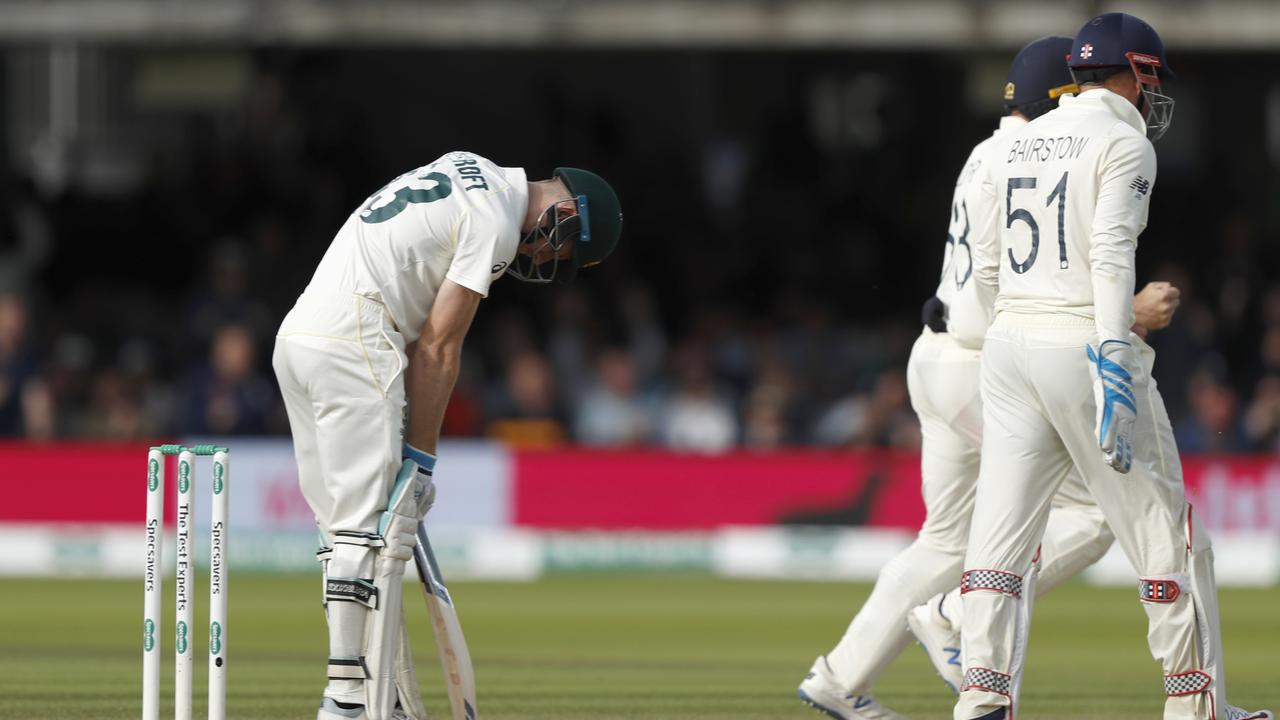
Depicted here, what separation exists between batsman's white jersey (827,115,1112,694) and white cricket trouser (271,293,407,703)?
5.22ft

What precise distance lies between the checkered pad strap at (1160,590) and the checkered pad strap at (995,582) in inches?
13.2

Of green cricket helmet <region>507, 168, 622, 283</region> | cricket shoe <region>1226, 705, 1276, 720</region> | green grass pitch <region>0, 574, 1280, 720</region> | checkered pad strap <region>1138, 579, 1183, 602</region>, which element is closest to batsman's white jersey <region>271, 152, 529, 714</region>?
green cricket helmet <region>507, 168, 622, 283</region>

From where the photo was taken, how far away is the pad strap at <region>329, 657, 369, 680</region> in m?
5.21

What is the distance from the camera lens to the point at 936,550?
6.12m

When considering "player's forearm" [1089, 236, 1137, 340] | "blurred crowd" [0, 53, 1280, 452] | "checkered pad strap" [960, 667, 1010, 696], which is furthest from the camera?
"blurred crowd" [0, 53, 1280, 452]

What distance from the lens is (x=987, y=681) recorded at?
17.4ft

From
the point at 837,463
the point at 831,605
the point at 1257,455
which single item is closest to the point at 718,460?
the point at 837,463

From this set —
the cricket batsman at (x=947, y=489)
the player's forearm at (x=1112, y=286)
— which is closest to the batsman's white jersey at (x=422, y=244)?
the cricket batsman at (x=947, y=489)

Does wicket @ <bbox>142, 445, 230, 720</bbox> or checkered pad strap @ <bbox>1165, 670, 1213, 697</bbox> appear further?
checkered pad strap @ <bbox>1165, 670, 1213, 697</bbox>

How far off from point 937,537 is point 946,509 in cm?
9

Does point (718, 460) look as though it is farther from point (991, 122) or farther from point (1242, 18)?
point (991, 122)

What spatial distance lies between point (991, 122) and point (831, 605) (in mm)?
9772

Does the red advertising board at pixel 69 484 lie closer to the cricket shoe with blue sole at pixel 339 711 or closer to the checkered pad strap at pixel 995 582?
the cricket shoe with blue sole at pixel 339 711

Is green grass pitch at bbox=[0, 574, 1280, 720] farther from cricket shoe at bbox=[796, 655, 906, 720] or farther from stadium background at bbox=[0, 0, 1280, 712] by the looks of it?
stadium background at bbox=[0, 0, 1280, 712]
